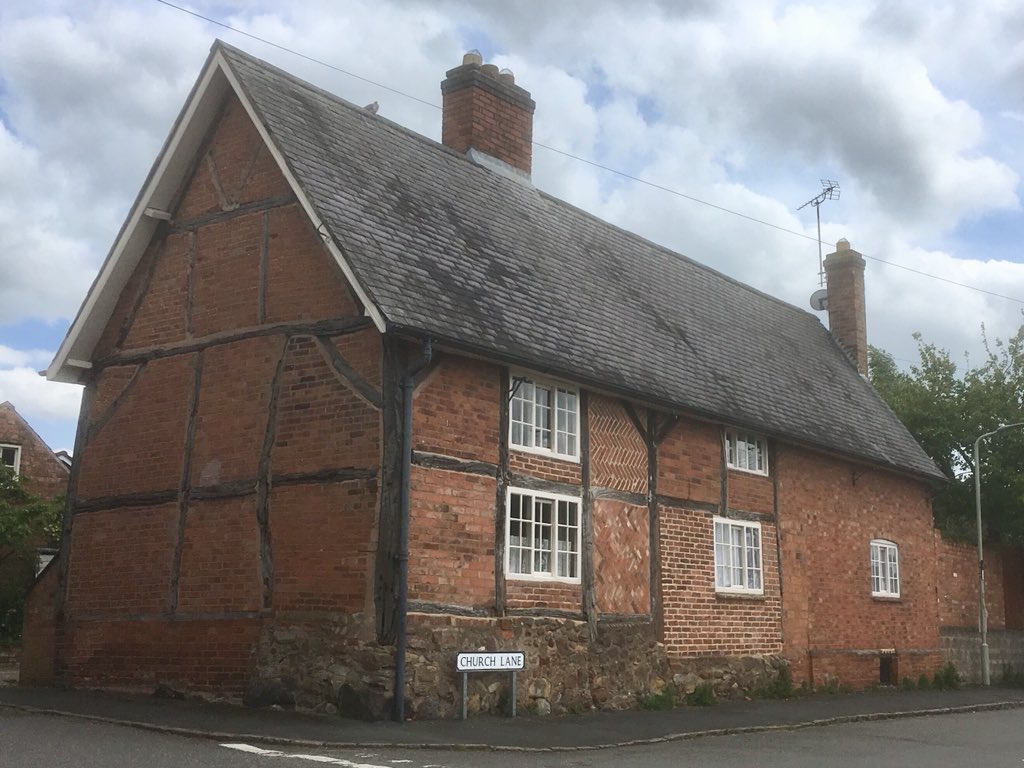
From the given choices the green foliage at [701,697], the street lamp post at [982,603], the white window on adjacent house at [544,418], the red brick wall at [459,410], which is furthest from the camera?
the street lamp post at [982,603]

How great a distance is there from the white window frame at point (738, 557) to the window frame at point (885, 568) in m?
4.36

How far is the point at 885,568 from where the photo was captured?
23.8 meters

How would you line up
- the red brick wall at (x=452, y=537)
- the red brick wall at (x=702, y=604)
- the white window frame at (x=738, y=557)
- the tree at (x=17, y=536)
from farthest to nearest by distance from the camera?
the tree at (x=17, y=536) < the white window frame at (x=738, y=557) < the red brick wall at (x=702, y=604) < the red brick wall at (x=452, y=537)

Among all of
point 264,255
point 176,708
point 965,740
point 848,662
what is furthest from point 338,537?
point 848,662

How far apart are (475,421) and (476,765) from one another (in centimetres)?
543

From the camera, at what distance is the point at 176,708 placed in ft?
45.8

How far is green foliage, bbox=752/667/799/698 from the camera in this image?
19219mm

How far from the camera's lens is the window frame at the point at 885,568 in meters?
23.2

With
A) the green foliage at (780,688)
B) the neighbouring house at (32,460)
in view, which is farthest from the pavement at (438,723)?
the neighbouring house at (32,460)

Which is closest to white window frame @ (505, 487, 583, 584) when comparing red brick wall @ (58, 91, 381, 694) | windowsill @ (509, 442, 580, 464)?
windowsill @ (509, 442, 580, 464)

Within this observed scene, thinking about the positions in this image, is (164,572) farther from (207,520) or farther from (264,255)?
(264,255)

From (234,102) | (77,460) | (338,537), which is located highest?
(234,102)

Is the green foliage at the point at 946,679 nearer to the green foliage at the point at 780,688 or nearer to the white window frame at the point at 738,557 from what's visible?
the green foliage at the point at 780,688

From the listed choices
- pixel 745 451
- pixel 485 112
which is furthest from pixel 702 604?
pixel 485 112
